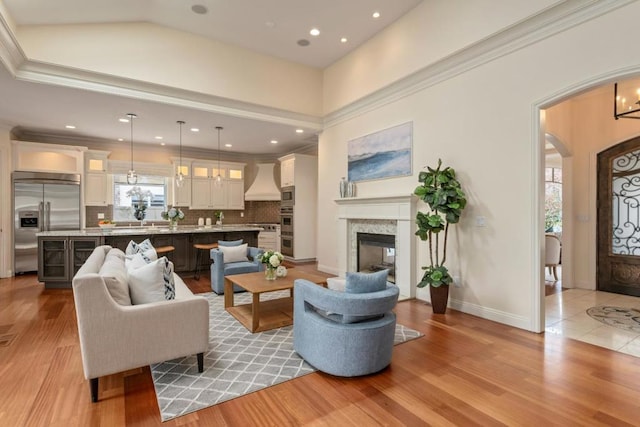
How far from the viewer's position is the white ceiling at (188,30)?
4625mm

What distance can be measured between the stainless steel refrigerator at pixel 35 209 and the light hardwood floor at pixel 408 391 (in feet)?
14.6

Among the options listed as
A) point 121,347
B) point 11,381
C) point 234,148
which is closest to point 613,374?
point 121,347

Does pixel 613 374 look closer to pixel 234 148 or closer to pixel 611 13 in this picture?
pixel 611 13

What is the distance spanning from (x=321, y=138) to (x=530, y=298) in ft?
17.4

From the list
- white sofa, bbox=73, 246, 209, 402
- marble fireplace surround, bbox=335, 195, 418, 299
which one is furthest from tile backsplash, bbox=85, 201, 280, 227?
white sofa, bbox=73, 246, 209, 402

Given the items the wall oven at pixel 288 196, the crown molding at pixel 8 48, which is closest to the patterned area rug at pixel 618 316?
the wall oven at pixel 288 196

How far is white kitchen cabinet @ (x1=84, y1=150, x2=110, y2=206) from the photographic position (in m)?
7.91

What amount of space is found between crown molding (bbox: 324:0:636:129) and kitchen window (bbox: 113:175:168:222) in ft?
21.4

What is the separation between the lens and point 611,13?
3090 millimetres

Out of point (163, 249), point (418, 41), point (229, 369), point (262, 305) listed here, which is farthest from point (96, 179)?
point (418, 41)

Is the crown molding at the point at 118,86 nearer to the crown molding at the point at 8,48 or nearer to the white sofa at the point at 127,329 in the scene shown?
the crown molding at the point at 8,48

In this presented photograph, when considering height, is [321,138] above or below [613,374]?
above

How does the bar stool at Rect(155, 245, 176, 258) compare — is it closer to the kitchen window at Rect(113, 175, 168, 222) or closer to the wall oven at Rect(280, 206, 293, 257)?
the kitchen window at Rect(113, 175, 168, 222)

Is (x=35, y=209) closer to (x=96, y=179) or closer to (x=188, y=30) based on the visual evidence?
(x=96, y=179)
